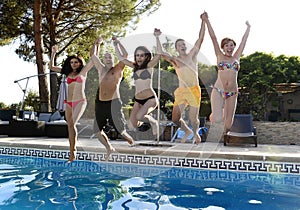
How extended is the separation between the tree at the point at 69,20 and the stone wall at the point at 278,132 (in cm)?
733

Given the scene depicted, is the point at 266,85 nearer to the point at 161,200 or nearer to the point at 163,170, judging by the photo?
the point at 163,170

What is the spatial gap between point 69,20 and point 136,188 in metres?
11.2

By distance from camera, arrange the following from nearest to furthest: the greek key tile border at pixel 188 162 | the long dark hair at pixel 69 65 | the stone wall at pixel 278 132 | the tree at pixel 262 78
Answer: the long dark hair at pixel 69 65 → the greek key tile border at pixel 188 162 → the stone wall at pixel 278 132 → the tree at pixel 262 78

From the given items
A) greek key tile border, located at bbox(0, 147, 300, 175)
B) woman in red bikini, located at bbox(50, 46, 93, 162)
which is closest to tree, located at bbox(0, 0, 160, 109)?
greek key tile border, located at bbox(0, 147, 300, 175)

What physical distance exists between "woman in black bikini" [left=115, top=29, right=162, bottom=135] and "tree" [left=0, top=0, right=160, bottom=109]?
8.78 metres

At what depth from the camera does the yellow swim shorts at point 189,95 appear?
4301 millimetres

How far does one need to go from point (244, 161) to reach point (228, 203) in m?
1.86

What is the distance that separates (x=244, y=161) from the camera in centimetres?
529

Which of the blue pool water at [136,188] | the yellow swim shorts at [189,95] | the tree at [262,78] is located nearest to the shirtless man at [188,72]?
the yellow swim shorts at [189,95]

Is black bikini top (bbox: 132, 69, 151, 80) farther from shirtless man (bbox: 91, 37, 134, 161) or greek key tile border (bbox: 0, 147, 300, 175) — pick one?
greek key tile border (bbox: 0, 147, 300, 175)

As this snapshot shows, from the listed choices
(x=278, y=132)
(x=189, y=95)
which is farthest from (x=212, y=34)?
(x=278, y=132)

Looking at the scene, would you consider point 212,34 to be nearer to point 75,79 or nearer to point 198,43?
point 198,43

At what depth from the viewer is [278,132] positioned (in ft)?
29.0

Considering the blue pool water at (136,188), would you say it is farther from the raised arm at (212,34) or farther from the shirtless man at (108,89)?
the raised arm at (212,34)
